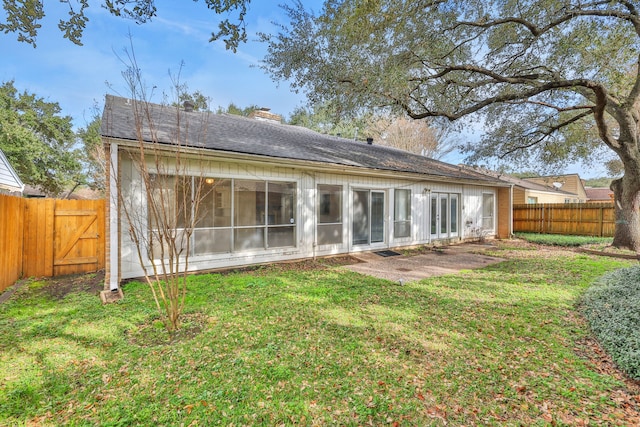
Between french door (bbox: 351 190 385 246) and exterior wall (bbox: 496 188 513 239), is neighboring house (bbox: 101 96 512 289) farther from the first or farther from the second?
exterior wall (bbox: 496 188 513 239)

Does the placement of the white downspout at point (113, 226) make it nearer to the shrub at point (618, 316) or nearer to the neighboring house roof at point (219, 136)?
the neighboring house roof at point (219, 136)

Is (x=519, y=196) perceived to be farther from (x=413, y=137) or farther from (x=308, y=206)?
(x=308, y=206)

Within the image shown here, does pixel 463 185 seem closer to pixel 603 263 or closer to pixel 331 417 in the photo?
pixel 603 263

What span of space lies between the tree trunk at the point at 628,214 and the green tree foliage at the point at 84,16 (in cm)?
1258

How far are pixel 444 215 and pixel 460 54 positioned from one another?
6.13m

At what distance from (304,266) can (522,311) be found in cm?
478

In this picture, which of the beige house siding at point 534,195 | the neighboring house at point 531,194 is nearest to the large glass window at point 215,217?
the neighboring house at point 531,194

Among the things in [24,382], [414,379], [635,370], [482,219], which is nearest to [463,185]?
[482,219]

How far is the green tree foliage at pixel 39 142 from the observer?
50.7 feet

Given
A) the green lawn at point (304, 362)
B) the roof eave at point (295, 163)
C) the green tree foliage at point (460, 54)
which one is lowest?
the green lawn at point (304, 362)

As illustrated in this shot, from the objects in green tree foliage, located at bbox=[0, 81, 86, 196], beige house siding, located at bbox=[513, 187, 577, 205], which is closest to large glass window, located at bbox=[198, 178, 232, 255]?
green tree foliage, located at bbox=[0, 81, 86, 196]

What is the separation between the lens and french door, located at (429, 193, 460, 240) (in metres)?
11.6

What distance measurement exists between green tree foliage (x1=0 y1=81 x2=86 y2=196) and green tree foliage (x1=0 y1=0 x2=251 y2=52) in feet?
57.8

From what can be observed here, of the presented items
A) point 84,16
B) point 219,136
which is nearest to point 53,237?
point 219,136
